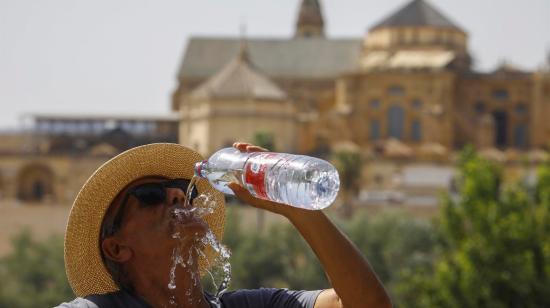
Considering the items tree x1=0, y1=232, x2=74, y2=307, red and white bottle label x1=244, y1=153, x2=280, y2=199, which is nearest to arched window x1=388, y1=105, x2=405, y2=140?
tree x1=0, y1=232, x2=74, y2=307

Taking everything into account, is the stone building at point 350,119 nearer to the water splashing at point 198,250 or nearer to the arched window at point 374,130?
the arched window at point 374,130

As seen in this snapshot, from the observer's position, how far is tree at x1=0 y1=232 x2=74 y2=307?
42031mm

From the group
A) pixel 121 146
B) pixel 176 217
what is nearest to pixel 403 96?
pixel 121 146

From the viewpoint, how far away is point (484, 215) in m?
36.0

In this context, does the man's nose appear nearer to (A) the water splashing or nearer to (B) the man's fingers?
(A) the water splashing

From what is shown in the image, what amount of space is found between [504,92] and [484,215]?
94.9 feet

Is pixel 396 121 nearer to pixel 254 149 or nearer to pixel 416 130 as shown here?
pixel 416 130

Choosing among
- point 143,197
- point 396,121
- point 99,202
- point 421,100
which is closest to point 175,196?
point 143,197

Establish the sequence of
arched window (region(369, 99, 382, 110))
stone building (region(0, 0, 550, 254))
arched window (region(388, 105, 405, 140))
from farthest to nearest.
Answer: arched window (region(388, 105, 405, 140)), arched window (region(369, 99, 382, 110)), stone building (region(0, 0, 550, 254))

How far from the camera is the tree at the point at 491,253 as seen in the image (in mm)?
32281

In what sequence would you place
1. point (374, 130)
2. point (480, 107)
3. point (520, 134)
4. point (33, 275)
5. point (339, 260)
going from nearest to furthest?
point (339, 260), point (33, 275), point (374, 130), point (520, 134), point (480, 107)

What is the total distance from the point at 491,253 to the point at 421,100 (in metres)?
30.0

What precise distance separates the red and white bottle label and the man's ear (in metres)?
0.49

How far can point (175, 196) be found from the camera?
4039mm
